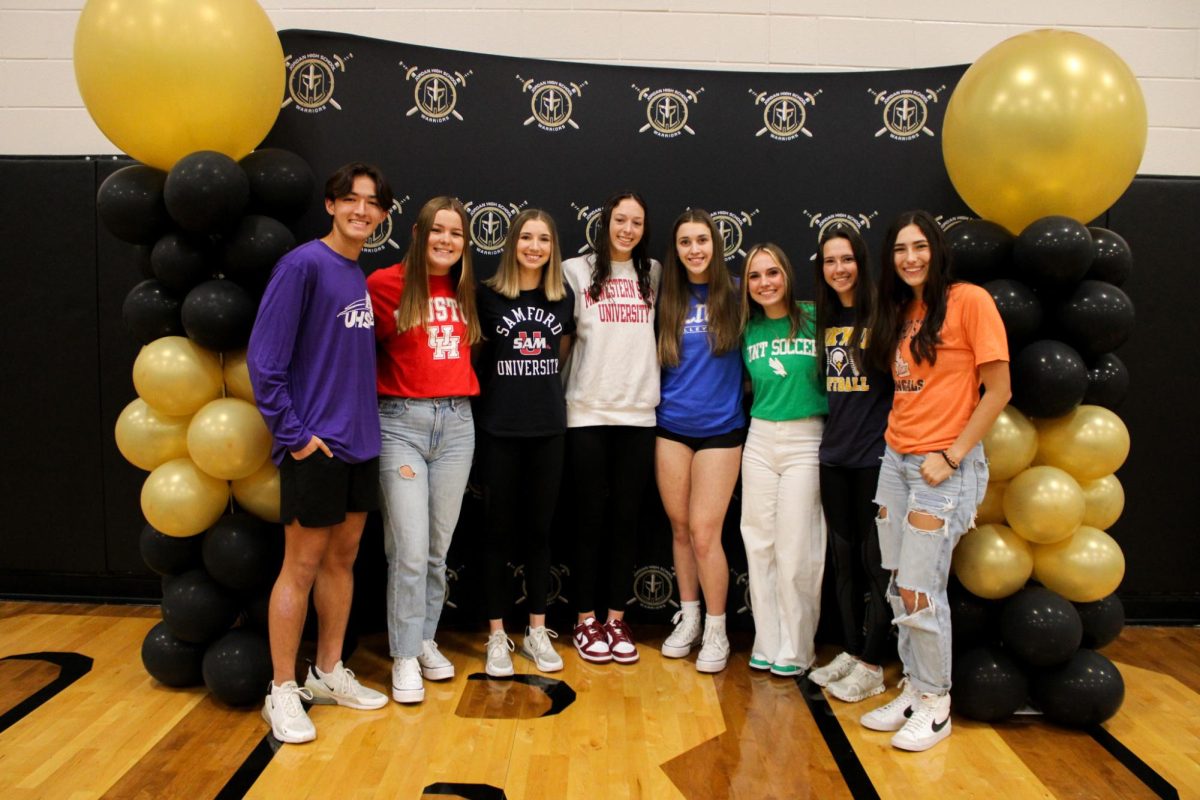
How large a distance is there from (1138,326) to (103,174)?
13.8 feet

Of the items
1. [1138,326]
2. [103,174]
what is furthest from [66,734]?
[1138,326]

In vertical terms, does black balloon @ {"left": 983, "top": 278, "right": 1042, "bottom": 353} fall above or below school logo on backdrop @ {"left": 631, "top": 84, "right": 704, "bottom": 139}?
below

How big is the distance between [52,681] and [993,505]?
307 cm

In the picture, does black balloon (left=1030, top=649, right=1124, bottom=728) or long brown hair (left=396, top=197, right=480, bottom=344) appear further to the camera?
long brown hair (left=396, top=197, right=480, bottom=344)

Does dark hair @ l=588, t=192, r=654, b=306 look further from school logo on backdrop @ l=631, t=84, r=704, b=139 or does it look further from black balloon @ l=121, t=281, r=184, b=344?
black balloon @ l=121, t=281, r=184, b=344

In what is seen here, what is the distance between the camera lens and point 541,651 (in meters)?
3.01

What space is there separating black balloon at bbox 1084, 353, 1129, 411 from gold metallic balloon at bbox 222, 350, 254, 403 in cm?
255

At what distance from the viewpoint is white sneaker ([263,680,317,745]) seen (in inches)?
95.7

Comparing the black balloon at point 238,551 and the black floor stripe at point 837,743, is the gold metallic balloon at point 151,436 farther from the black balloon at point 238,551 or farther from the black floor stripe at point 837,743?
the black floor stripe at point 837,743

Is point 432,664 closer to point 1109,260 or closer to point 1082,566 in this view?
point 1082,566

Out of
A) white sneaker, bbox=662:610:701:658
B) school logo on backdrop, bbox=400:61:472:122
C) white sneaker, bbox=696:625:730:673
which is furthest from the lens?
school logo on backdrop, bbox=400:61:472:122

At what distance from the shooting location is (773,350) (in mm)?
2910

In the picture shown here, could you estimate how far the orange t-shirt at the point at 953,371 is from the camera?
2367 mm

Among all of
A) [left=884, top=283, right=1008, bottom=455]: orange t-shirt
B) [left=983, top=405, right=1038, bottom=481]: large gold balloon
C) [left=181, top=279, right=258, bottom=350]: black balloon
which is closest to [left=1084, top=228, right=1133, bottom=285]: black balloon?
[left=884, top=283, right=1008, bottom=455]: orange t-shirt
